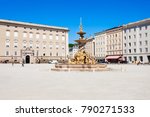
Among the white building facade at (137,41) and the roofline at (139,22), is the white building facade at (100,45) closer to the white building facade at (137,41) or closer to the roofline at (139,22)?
the white building facade at (137,41)

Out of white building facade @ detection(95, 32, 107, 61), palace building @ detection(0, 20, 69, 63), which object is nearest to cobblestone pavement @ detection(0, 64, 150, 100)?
palace building @ detection(0, 20, 69, 63)

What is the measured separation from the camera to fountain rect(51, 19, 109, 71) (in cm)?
2967

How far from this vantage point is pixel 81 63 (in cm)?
3353

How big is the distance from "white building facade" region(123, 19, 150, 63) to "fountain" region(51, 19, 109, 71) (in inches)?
1577

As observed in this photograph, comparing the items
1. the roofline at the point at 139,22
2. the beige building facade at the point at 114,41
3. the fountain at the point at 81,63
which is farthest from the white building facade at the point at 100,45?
the fountain at the point at 81,63

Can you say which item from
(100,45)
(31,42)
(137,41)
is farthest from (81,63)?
(100,45)

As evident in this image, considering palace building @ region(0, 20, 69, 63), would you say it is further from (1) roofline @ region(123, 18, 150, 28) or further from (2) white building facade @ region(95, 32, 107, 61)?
(1) roofline @ region(123, 18, 150, 28)

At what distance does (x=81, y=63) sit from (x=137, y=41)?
4764cm

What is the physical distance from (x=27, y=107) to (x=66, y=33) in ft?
286

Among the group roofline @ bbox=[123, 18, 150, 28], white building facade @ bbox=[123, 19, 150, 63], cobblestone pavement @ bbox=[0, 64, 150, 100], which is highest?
roofline @ bbox=[123, 18, 150, 28]

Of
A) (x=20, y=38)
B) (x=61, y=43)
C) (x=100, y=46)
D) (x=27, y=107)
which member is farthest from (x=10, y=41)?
(x=27, y=107)

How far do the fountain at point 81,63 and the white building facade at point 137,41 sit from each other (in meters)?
40.0

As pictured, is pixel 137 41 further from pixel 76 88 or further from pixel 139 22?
pixel 76 88

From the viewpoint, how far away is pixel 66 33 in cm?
9338
